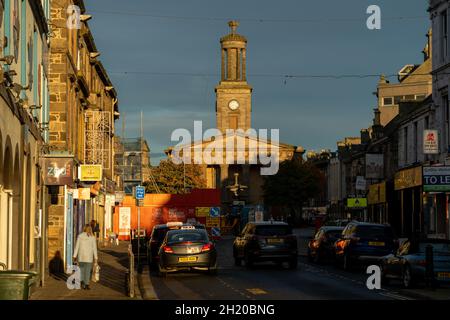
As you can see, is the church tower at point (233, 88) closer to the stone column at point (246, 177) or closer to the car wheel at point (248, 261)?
the stone column at point (246, 177)

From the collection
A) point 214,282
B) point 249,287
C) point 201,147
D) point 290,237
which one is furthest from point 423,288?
point 201,147

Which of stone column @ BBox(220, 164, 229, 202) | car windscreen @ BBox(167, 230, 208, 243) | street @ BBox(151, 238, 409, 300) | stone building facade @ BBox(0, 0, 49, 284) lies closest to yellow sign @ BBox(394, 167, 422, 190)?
street @ BBox(151, 238, 409, 300)

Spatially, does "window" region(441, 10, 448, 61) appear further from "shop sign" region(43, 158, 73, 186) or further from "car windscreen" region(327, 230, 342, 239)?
"shop sign" region(43, 158, 73, 186)

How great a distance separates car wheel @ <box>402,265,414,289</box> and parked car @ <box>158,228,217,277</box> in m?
7.39

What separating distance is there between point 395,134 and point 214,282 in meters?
36.9

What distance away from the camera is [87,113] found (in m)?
47.9

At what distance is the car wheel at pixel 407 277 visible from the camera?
25.6m

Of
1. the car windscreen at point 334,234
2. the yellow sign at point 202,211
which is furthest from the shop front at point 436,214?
the yellow sign at point 202,211

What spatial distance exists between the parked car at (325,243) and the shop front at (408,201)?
344 inches

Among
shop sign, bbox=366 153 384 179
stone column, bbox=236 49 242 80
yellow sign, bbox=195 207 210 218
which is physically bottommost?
yellow sign, bbox=195 207 210 218

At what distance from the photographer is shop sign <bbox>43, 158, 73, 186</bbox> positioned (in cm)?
2775

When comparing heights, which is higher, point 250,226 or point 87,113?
point 87,113

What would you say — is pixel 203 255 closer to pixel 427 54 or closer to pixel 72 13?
pixel 72 13
